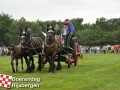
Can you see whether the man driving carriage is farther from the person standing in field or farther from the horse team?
the horse team

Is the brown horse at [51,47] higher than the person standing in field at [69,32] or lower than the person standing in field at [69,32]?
lower

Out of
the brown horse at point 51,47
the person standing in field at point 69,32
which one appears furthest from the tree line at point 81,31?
the brown horse at point 51,47

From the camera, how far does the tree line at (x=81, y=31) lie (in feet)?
306

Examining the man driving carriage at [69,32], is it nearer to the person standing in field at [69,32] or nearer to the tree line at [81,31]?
the person standing in field at [69,32]

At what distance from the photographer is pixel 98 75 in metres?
19.4

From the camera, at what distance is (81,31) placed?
12356 cm

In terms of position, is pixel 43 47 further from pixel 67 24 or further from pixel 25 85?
pixel 25 85

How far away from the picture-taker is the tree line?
93.4 metres

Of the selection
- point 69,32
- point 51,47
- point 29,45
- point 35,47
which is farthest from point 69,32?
point 29,45

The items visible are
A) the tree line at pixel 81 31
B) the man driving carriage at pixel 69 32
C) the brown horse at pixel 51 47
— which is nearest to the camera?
the brown horse at pixel 51 47

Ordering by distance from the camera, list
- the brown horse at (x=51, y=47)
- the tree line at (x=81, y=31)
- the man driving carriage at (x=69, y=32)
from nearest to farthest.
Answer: the brown horse at (x=51, y=47)
the man driving carriage at (x=69, y=32)
the tree line at (x=81, y=31)

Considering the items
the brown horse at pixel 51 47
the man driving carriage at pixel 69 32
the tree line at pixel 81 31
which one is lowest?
the brown horse at pixel 51 47

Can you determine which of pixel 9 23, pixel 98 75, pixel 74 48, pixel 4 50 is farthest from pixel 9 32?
pixel 98 75

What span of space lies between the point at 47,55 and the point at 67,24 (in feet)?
12.5
